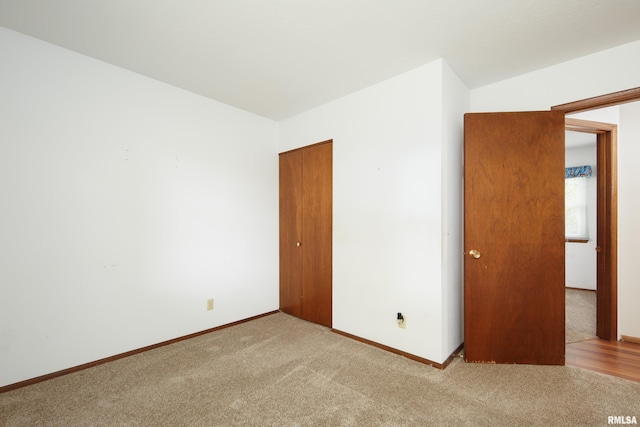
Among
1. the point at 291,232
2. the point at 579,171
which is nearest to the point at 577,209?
the point at 579,171

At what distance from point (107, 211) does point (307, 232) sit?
6.50ft

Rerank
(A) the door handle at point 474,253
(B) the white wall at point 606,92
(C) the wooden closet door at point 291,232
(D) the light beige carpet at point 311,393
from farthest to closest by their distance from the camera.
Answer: (C) the wooden closet door at point 291,232 → (A) the door handle at point 474,253 → (B) the white wall at point 606,92 → (D) the light beige carpet at point 311,393

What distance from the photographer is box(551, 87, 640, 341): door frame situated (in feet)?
9.08

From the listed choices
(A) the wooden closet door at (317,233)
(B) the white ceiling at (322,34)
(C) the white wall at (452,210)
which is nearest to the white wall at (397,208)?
(C) the white wall at (452,210)

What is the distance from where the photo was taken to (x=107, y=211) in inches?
95.2

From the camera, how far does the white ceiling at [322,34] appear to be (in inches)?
70.2

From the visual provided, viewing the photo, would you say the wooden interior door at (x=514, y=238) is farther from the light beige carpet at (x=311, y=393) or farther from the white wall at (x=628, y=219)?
the white wall at (x=628, y=219)

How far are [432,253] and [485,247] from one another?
47 cm

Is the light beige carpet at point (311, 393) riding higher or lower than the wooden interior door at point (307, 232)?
lower

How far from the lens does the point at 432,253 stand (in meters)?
2.37

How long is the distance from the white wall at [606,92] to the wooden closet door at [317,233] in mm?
1707

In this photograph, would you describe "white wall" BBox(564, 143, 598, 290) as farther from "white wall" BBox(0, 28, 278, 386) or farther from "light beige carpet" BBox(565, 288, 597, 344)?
"white wall" BBox(0, 28, 278, 386)

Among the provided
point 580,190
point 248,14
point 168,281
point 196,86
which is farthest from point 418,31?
point 580,190

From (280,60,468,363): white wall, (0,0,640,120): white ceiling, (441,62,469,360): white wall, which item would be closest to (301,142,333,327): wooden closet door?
(280,60,468,363): white wall
